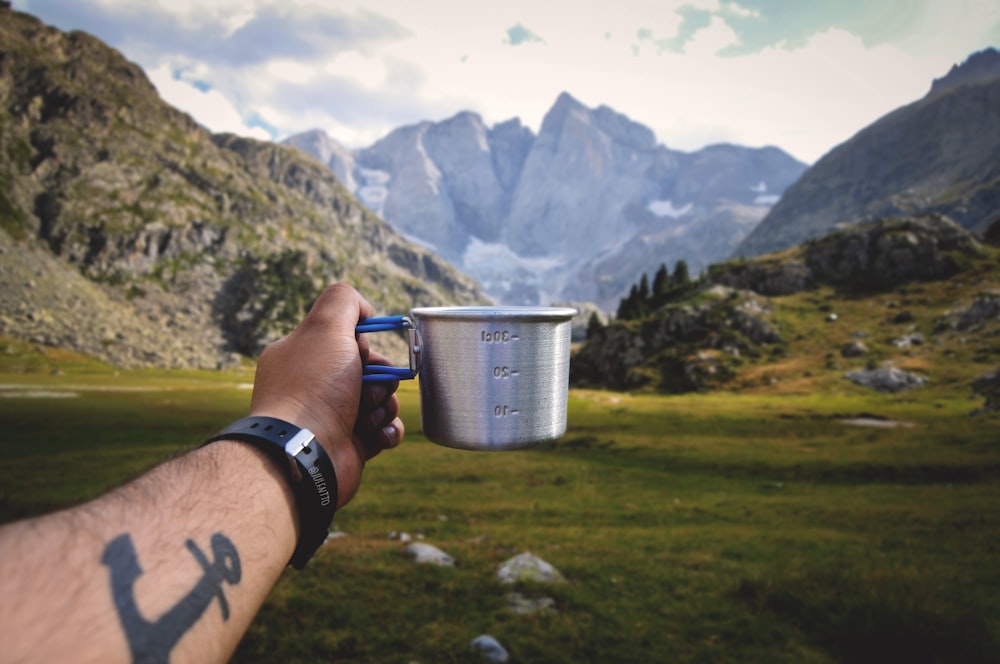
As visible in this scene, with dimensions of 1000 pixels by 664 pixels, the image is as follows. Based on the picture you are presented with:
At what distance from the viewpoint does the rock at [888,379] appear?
76562 mm

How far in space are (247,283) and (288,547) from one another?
190 meters

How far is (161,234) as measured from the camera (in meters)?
168

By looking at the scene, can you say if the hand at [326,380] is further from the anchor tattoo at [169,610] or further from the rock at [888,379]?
the rock at [888,379]

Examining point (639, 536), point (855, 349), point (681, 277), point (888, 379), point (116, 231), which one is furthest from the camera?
point (116, 231)

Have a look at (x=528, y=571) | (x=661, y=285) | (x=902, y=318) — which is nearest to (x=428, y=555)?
(x=528, y=571)

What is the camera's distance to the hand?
318 centimetres

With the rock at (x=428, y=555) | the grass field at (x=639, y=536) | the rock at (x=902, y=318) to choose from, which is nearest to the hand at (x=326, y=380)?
the grass field at (x=639, y=536)

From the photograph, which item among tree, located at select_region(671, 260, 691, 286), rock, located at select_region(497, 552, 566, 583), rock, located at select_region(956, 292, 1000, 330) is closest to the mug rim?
rock, located at select_region(497, 552, 566, 583)

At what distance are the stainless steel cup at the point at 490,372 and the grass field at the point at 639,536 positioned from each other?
2258 mm

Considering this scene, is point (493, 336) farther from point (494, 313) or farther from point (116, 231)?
point (116, 231)

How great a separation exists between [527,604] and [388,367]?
11417mm

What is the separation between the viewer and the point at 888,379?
7794 centimetres

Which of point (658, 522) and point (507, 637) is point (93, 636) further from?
point (658, 522)

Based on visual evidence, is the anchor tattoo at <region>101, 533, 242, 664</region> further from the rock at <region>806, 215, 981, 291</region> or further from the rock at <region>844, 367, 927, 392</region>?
the rock at <region>806, 215, 981, 291</region>
